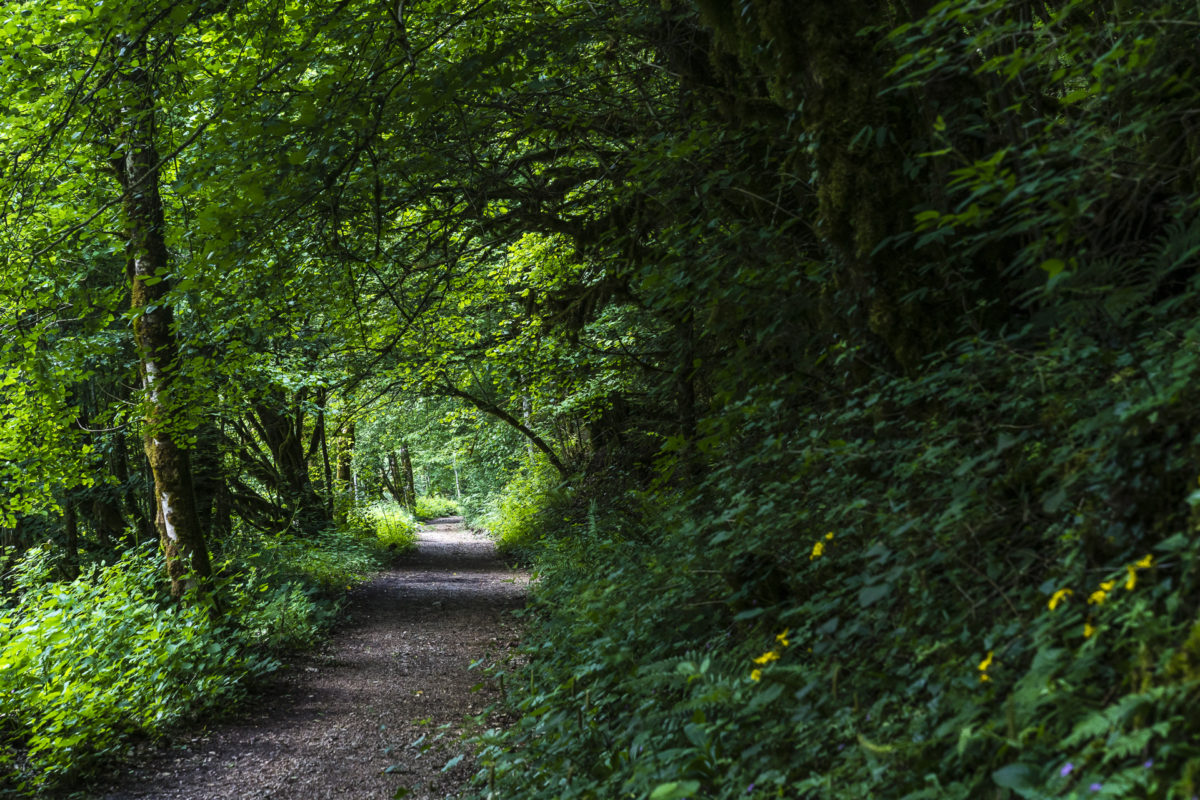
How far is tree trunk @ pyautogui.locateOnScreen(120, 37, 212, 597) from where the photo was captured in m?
7.66

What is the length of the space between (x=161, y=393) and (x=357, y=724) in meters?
3.61

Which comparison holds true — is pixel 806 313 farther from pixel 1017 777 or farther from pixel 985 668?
pixel 1017 777

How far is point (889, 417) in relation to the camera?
3754 millimetres

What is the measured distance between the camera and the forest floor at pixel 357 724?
554 cm

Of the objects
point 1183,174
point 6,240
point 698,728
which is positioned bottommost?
point 698,728

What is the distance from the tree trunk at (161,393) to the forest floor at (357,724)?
1.62 m

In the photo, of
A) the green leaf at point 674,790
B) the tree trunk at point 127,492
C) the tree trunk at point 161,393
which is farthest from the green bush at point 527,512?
the green leaf at point 674,790

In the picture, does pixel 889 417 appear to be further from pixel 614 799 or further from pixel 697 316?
pixel 697 316

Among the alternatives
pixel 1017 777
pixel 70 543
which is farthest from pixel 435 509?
pixel 1017 777

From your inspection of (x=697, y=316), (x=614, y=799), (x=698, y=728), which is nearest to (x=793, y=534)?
(x=698, y=728)

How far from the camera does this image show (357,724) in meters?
6.93

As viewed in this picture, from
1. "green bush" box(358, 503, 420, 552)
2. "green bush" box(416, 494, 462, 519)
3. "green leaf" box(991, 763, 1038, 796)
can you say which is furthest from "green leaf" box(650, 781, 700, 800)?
"green bush" box(416, 494, 462, 519)

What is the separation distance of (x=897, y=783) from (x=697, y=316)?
485 centimetres

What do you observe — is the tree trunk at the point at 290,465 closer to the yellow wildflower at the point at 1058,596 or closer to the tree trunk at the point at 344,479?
the tree trunk at the point at 344,479
